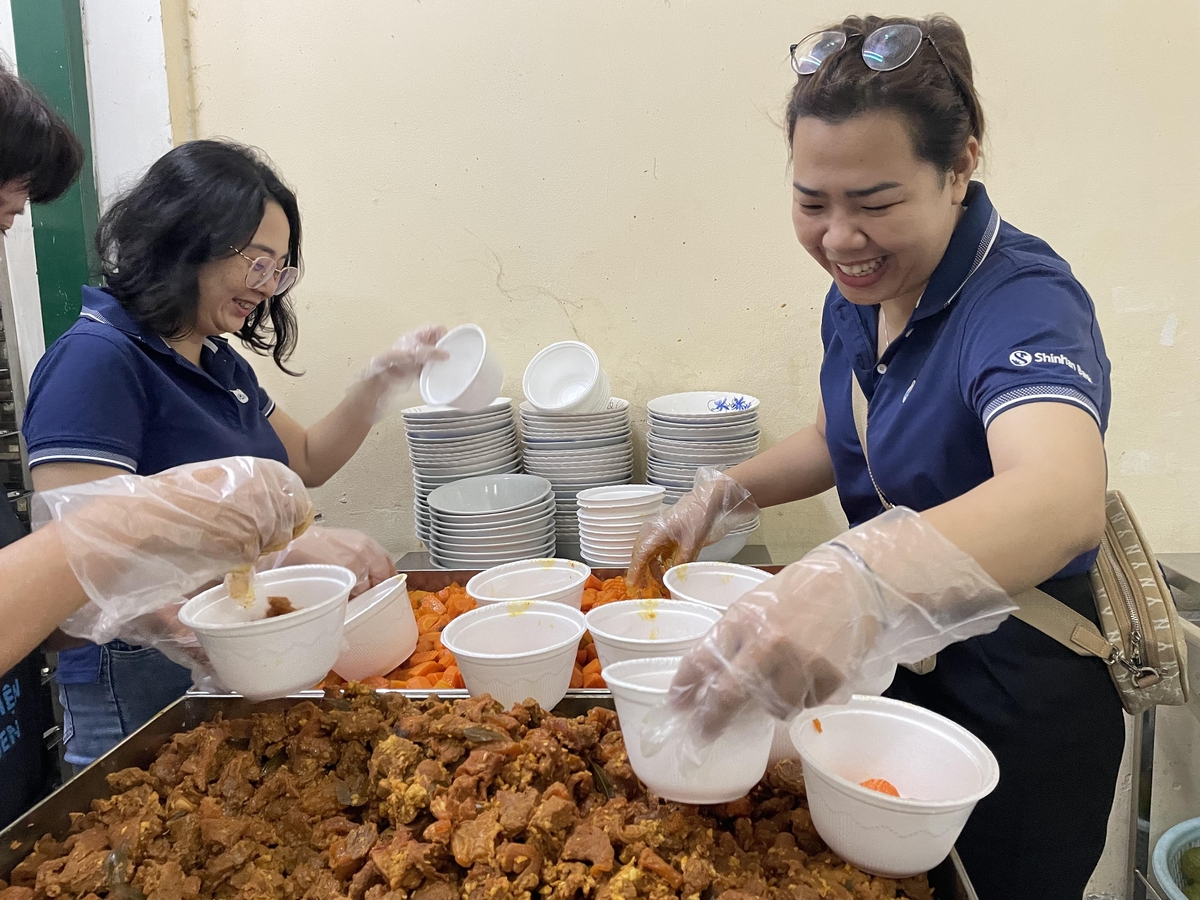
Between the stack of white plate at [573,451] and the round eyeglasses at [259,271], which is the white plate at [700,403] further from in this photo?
the round eyeglasses at [259,271]

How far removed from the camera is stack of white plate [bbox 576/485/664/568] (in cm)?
225

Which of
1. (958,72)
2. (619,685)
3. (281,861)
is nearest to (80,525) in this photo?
(281,861)

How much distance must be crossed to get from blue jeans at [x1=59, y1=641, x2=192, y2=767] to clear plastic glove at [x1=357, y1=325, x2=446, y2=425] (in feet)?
3.15

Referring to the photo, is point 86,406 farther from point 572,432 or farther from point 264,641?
point 572,432

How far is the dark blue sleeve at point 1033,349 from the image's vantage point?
3.52ft

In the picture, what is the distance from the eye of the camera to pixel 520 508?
233 centimetres

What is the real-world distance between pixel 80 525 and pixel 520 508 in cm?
138

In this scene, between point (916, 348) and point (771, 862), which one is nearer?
point (771, 862)

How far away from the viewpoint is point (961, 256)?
51.7 inches

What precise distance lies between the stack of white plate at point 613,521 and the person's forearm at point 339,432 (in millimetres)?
744

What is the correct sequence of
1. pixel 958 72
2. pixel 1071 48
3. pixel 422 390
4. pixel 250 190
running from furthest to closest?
pixel 1071 48 → pixel 422 390 → pixel 250 190 → pixel 958 72

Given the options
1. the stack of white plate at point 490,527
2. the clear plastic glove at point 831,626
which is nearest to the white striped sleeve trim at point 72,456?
the stack of white plate at point 490,527

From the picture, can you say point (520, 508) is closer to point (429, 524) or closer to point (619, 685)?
point (429, 524)

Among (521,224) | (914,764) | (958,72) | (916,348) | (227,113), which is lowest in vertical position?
(914,764)
